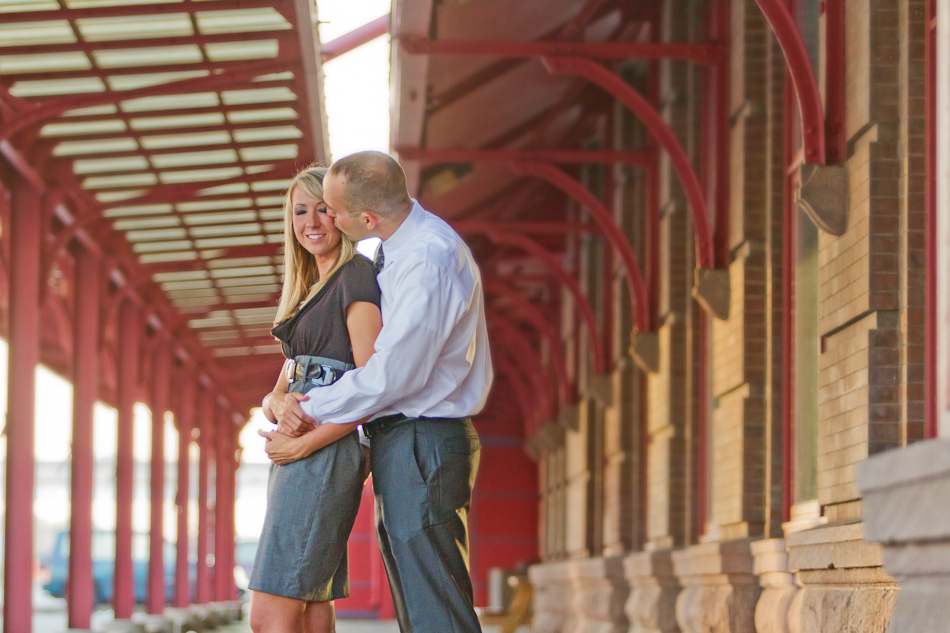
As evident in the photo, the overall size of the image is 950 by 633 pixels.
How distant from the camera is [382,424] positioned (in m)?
3.59

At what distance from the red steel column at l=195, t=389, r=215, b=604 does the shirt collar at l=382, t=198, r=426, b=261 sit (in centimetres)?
2289

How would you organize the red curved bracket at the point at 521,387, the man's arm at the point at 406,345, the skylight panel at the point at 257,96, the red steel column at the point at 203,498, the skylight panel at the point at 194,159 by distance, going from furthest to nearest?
the red steel column at the point at 203,498
the red curved bracket at the point at 521,387
the skylight panel at the point at 194,159
the skylight panel at the point at 257,96
the man's arm at the point at 406,345

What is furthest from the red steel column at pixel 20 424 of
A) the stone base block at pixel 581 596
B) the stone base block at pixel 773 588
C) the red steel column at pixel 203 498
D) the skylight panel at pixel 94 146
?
the red steel column at pixel 203 498

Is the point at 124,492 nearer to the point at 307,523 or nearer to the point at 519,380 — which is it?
the point at 519,380

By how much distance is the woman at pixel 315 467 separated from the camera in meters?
3.59

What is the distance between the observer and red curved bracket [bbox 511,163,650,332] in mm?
11336

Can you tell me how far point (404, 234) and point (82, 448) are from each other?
1149 cm

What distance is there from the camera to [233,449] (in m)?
32.6

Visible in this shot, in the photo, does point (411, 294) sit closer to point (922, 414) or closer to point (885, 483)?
point (885, 483)

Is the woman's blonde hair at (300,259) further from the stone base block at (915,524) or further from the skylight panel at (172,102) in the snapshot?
the skylight panel at (172,102)

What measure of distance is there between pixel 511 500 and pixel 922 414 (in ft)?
89.5

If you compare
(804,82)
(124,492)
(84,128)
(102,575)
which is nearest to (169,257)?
(124,492)

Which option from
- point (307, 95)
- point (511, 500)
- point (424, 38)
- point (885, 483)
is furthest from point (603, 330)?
point (511, 500)

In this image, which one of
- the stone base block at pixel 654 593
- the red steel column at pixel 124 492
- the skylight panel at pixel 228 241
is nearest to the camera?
the stone base block at pixel 654 593
